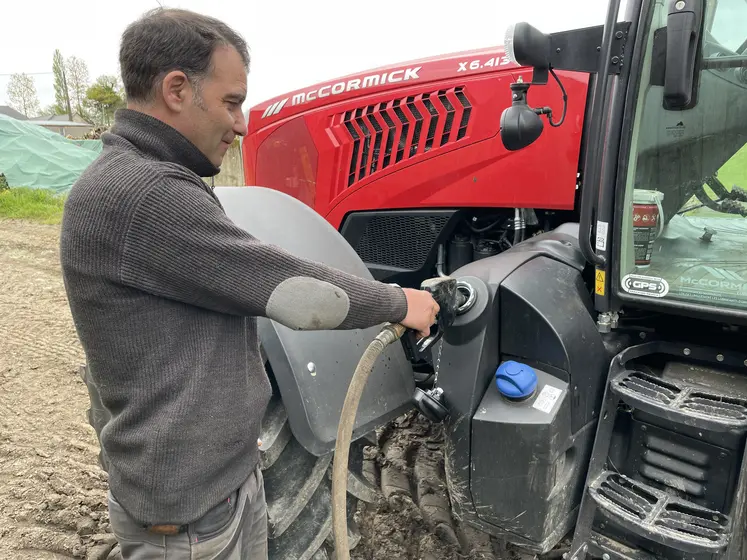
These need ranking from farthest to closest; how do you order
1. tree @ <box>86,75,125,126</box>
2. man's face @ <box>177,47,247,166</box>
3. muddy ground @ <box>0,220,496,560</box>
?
tree @ <box>86,75,125,126</box> → muddy ground @ <box>0,220,496,560</box> → man's face @ <box>177,47,247,166</box>

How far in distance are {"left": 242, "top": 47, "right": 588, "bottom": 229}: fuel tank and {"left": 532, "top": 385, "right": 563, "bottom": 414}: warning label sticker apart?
32.6 inches

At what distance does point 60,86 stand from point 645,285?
185ft

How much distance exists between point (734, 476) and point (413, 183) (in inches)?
61.6

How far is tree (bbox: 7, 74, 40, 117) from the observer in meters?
50.3

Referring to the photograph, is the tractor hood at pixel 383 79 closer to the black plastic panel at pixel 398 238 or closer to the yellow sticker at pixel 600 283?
the black plastic panel at pixel 398 238

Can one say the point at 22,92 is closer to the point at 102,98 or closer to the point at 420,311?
the point at 102,98

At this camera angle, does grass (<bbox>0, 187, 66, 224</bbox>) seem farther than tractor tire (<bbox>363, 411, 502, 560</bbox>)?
Yes

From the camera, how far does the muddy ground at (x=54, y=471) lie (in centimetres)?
238

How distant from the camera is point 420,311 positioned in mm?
1441

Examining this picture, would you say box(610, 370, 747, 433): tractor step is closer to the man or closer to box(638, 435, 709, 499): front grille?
box(638, 435, 709, 499): front grille

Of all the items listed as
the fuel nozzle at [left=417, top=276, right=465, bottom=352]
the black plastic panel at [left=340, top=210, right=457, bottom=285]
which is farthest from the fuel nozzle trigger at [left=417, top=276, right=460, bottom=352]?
the black plastic panel at [left=340, top=210, right=457, bottom=285]

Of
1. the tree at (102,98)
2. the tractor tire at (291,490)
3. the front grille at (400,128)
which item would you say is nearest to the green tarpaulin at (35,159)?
the front grille at (400,128)

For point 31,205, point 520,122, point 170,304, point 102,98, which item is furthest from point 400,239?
point 102,98

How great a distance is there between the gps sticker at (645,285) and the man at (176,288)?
0.77 m
